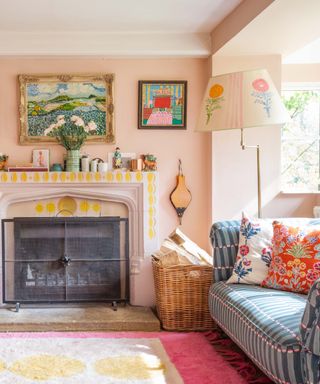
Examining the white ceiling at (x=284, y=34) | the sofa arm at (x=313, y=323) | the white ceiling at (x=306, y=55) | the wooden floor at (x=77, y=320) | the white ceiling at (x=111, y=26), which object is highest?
the white ceiling at (x=111, y=26)

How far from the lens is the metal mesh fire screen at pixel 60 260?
4590 millimetres

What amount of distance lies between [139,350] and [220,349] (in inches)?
19.5

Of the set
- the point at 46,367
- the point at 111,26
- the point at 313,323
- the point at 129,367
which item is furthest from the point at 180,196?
the point at 313,323

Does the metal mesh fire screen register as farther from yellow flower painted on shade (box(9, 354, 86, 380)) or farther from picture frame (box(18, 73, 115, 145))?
yellow flower painted on shade (box(9, 354, 86, 380))

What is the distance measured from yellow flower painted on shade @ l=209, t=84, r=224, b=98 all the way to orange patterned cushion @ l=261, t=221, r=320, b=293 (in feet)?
2.97

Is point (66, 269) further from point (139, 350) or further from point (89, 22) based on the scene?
point (89, 22)

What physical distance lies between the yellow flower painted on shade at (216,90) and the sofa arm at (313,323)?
5.46ft

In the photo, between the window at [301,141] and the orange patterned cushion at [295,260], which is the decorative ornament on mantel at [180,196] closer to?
the window at [301,141]

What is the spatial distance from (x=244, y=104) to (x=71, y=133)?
1.64 meters

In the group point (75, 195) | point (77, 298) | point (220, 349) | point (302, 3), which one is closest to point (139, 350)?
point (220, 349)

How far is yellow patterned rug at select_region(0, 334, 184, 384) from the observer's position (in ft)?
10.0

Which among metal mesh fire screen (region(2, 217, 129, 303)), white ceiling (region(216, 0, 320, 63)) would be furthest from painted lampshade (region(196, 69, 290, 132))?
metal mesh fire screen (region(2, 217, 129, 303))

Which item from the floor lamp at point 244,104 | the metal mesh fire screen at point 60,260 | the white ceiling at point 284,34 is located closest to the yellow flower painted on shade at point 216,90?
the floor lamp at point 244,104

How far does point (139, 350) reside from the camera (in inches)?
141
